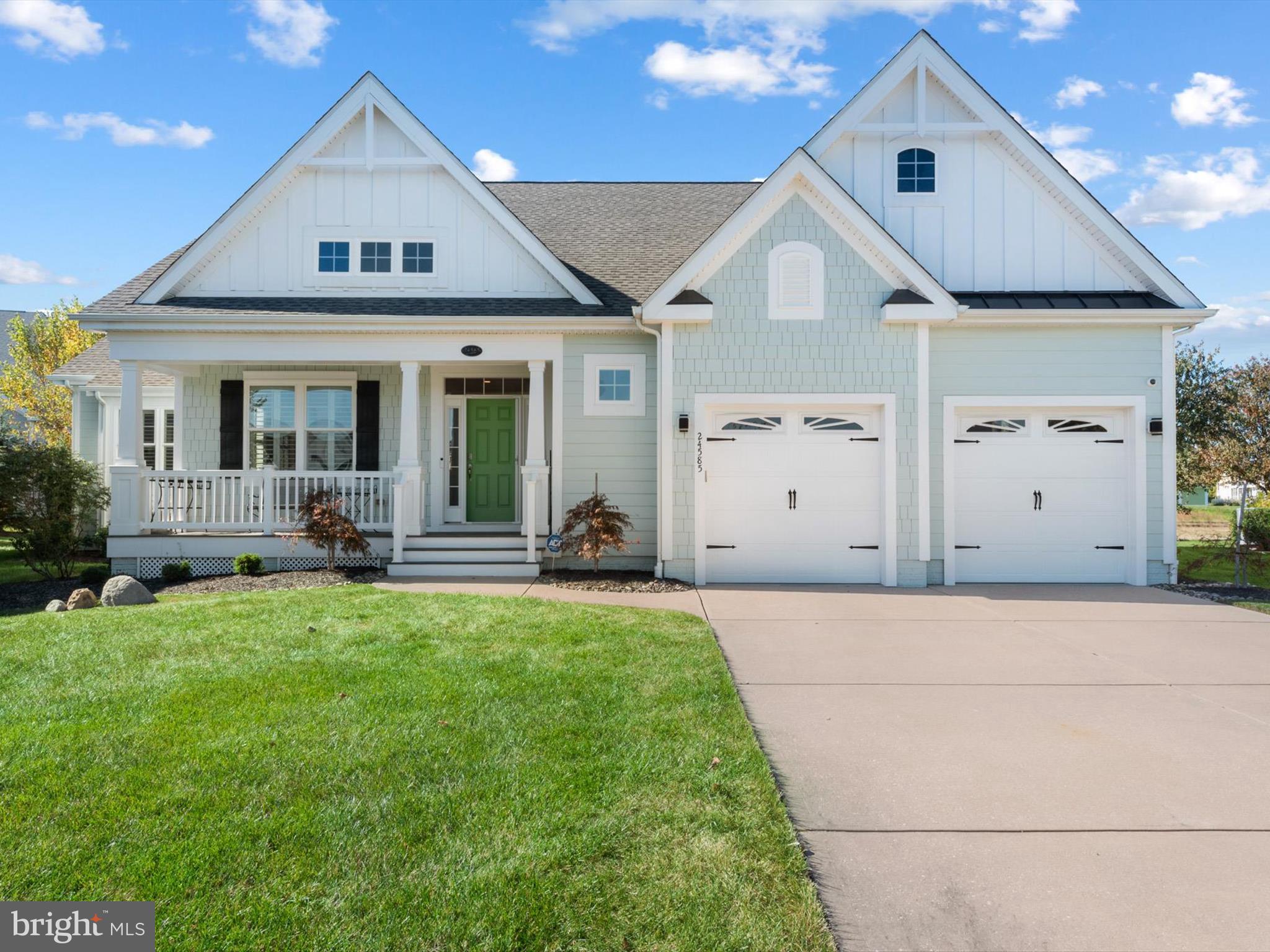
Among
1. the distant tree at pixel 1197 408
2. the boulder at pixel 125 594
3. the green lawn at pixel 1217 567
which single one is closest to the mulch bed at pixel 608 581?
the boulder at pixel 125 594

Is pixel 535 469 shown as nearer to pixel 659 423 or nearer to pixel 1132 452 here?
pixel 659 423

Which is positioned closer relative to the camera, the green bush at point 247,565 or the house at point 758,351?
the house at point 758,351

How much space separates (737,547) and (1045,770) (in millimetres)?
6518

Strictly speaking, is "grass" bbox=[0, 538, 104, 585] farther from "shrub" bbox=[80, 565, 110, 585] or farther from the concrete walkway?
the concrete walkway

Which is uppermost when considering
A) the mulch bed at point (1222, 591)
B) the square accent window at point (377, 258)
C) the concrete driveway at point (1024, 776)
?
the square accent window at point (377, 258)

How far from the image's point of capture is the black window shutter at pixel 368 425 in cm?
1211

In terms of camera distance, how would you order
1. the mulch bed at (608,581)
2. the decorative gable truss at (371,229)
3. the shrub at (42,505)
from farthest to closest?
the decorative gable truss at (371,229) < the shrub at (42,505) < the mulch bed at (608,581)

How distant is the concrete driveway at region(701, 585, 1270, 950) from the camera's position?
2.72m

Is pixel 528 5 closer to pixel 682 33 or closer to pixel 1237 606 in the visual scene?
pixel 682 33

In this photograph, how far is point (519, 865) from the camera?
283 centimetres

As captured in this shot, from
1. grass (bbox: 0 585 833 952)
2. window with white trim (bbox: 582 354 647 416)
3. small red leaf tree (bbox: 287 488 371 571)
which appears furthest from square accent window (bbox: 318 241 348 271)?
grass (bbox: 0 585 833 952)

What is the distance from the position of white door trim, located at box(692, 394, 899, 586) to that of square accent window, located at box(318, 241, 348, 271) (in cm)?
571

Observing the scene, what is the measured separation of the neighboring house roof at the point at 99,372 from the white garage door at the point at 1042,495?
1386 cm

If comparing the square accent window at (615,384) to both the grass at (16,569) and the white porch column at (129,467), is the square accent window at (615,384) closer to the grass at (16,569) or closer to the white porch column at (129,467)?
the white porch column at (129,467)
